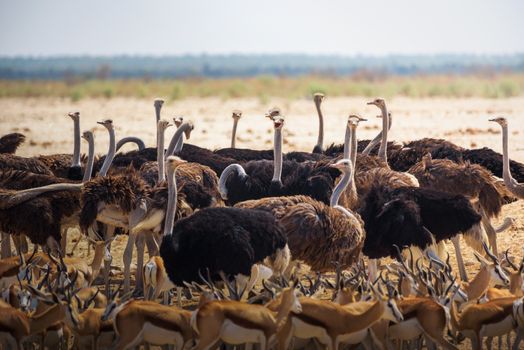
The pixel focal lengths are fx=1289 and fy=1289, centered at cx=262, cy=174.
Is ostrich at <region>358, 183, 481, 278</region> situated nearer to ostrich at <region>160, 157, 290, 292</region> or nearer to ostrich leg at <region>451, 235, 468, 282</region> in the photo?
ostrich leg at <region>451, 235, 468, 282</region>

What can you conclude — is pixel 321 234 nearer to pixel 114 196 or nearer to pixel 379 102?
pixel 114 196

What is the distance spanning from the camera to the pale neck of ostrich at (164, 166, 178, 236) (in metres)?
10.6

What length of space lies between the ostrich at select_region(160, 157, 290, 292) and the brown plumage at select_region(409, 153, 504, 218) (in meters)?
2.75

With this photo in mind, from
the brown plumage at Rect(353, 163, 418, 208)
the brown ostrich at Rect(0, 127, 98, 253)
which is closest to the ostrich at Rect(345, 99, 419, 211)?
the brown plumage at Rect(353, 163, 418, 208)

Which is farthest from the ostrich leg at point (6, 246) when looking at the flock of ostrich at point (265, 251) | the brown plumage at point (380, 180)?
the brown plumage at point (380, 180)

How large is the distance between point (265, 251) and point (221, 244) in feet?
1.37

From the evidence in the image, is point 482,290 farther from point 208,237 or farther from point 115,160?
point 115,160

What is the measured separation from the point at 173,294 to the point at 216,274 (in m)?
1.86

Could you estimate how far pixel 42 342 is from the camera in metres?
8.98

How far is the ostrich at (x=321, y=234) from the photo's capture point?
10734 mm

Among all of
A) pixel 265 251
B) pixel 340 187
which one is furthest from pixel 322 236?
pixel 340 187

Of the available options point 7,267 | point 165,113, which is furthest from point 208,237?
point 165,113

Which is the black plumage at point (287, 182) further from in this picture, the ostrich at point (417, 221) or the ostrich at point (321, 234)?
the ostrich at point (321, 234)

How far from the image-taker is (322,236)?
10.8 metres
